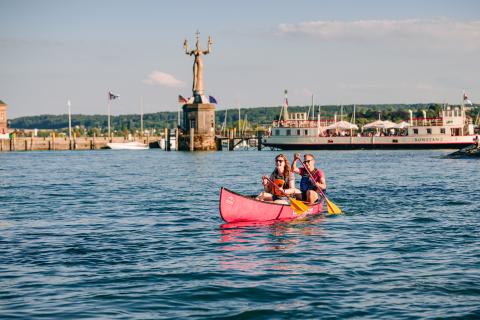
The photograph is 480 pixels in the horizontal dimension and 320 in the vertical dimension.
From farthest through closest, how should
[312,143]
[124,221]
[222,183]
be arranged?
[312,143], [222,183], [124,221]

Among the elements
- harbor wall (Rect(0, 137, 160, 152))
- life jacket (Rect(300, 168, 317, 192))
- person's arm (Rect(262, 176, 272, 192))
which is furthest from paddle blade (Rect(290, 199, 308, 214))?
harbor wall (Rect(0, 137, 160, 152))

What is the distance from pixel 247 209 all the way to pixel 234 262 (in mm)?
5454

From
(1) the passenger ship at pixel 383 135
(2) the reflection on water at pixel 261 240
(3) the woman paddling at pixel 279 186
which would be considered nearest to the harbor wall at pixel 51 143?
(1) the passenger ship at pixel 383 135

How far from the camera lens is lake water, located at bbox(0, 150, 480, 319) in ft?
39.7

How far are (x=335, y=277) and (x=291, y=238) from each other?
502cm

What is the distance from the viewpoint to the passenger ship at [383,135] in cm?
10700

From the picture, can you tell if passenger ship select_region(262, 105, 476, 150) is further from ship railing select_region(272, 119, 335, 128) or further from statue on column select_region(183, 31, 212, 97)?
statue on column select_region(183, 31, 212, 97)

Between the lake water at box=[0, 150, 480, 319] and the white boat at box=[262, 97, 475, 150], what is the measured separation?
81096 mm

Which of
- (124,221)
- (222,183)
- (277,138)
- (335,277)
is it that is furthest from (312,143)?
(335,277)

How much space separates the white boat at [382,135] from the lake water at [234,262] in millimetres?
81096

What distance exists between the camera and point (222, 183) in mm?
41938

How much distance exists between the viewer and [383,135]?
11475 centimetres

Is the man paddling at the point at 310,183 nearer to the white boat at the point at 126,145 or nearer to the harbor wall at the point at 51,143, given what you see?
the harbor wall at the point at 51,143

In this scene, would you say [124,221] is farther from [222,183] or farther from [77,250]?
[222,183]
